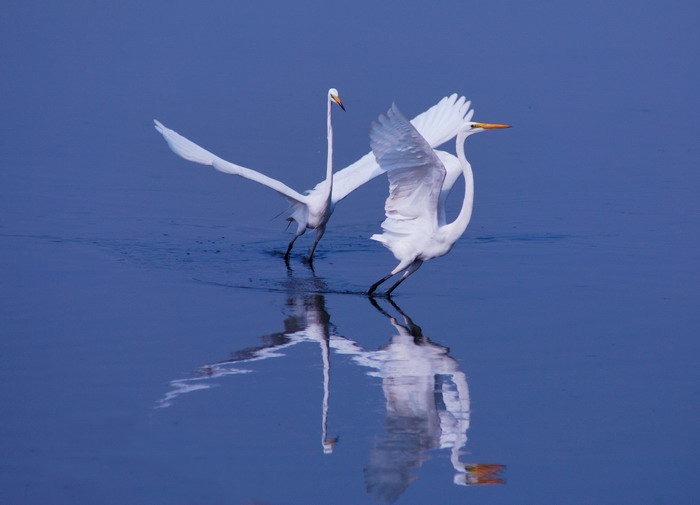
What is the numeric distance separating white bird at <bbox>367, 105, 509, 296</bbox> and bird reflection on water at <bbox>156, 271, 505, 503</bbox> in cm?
58

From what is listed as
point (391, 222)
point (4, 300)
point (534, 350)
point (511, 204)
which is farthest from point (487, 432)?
point (511, 204)

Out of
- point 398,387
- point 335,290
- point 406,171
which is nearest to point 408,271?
point 335,290

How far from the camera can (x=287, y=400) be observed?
7.27 m

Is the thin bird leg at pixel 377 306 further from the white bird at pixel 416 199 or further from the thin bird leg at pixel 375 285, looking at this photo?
the white bird at pixel 416 199

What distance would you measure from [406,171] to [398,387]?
2.73 metres

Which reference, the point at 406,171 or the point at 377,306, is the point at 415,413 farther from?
the point at 406,171

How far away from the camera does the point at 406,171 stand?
9719 millimetres

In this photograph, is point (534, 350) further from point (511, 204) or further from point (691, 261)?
point (511, 204)

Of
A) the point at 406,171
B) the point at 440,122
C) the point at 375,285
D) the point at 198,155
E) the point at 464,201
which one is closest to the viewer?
the point at 406,171

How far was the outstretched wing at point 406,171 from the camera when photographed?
29.8 feet

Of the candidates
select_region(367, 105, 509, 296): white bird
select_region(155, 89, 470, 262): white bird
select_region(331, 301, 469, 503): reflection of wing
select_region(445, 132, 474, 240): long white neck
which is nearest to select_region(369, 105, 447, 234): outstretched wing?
select_region(367, 105, 509, 296): white bird

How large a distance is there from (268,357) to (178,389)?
1.00 meters

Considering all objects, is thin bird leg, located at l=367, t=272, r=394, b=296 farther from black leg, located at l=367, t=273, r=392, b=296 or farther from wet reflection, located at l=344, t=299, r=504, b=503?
wet reflection, located at l=344, t=299, r=504, b=503

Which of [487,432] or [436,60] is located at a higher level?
[436,60]
